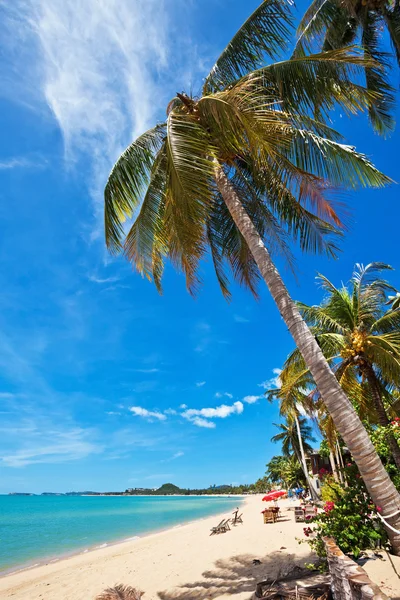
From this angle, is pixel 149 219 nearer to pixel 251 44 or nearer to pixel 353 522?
pixel 251 44

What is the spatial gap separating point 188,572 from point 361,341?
792 centimetres

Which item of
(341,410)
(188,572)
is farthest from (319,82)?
(188,572)

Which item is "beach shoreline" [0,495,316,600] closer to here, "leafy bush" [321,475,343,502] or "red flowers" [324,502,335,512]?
"leafy bush" [321,475,343,502]

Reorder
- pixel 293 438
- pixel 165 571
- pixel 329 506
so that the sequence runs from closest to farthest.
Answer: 1. pixel 329 506
2. pixel 165 571
3. pixel 293 438

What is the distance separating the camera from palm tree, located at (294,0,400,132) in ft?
25.9

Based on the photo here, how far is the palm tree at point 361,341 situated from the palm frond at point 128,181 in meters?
5.15

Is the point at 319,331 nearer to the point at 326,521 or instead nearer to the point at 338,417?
the point at 326,521

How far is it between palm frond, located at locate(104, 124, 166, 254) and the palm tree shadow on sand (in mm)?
7323

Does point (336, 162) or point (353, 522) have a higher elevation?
point (336, 162)

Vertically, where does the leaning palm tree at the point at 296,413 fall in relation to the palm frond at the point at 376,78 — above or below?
below

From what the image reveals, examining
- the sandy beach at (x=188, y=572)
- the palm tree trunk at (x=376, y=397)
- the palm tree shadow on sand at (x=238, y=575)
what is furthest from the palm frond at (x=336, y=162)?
the palm tree shadow on sand at (x=238, y=575)

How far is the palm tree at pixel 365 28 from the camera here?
7905 mm

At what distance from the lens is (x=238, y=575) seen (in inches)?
332

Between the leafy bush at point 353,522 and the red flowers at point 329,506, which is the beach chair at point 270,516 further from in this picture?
the red flowers at point 329,506
